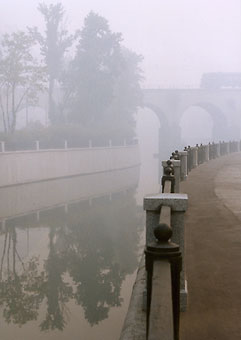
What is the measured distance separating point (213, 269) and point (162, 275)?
3342mm

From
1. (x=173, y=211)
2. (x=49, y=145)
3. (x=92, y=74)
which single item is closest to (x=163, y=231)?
(x=173, y=211)

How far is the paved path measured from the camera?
15.2ft

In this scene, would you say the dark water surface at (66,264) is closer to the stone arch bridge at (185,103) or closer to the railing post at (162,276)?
the railing post at (162,276)

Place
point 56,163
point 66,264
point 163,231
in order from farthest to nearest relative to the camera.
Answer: point 56,163, point 66,264, point 163,231

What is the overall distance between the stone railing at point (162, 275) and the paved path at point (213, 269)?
14.0 inches

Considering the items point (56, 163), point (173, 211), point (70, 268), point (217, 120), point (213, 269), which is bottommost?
point (70, 268)

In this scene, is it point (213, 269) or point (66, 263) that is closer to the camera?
point (213, 269)

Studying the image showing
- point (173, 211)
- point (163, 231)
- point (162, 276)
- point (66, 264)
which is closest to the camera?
point (163, 231)

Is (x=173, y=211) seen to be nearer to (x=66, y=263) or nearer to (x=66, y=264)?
(x=66, y=264)

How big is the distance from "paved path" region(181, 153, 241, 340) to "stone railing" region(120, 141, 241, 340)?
0.36 meters

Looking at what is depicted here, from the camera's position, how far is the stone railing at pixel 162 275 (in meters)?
2.90

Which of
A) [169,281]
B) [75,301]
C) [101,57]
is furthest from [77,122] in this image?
[169,281]

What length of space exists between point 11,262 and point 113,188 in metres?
18.7

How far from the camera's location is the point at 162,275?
324cm
